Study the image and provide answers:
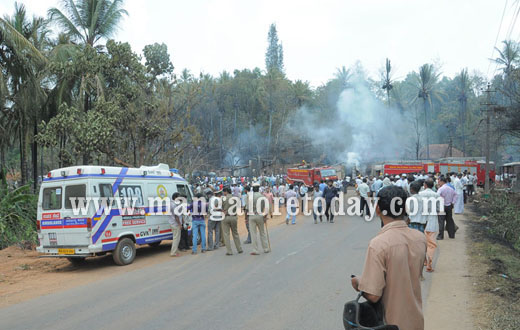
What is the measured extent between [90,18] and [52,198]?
14.6 meters

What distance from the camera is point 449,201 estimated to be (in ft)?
38.3

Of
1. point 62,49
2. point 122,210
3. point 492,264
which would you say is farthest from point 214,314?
point 62,49

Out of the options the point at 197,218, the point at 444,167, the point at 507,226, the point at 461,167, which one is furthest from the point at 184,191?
the point at 461,167

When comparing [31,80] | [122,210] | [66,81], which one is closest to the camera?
[122,210]

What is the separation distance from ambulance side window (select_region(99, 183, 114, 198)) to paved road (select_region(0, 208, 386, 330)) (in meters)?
1.95

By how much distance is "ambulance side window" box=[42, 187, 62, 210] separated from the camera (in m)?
10.2

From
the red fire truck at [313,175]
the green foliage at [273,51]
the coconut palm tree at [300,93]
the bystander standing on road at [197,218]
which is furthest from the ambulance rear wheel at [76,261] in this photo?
the green foliage at [273,51]

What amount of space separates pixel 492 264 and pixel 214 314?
6.50m

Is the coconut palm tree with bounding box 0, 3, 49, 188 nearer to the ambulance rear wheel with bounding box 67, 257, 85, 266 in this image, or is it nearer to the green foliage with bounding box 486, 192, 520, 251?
the ambulance rear wheel with bounding box 67, 257, 85, 266

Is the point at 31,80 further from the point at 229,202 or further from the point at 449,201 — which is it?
the point at 449,201

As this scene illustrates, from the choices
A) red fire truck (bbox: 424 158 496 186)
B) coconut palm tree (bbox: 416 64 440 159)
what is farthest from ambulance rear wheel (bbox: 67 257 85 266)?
coconut palm tree (bbox: 416 64 440 159)

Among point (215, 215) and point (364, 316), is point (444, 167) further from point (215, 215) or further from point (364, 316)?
point (364, 316)

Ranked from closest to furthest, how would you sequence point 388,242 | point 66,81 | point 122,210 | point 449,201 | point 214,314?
point 388,242
point 214,314
point 122,210
point 449,201
point 66,81

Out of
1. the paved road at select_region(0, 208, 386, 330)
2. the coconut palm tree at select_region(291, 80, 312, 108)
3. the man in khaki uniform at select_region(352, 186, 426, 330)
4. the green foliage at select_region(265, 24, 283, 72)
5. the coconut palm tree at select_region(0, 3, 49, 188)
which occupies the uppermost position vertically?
the green foliage at select_region(265, 24, 283, 72)
